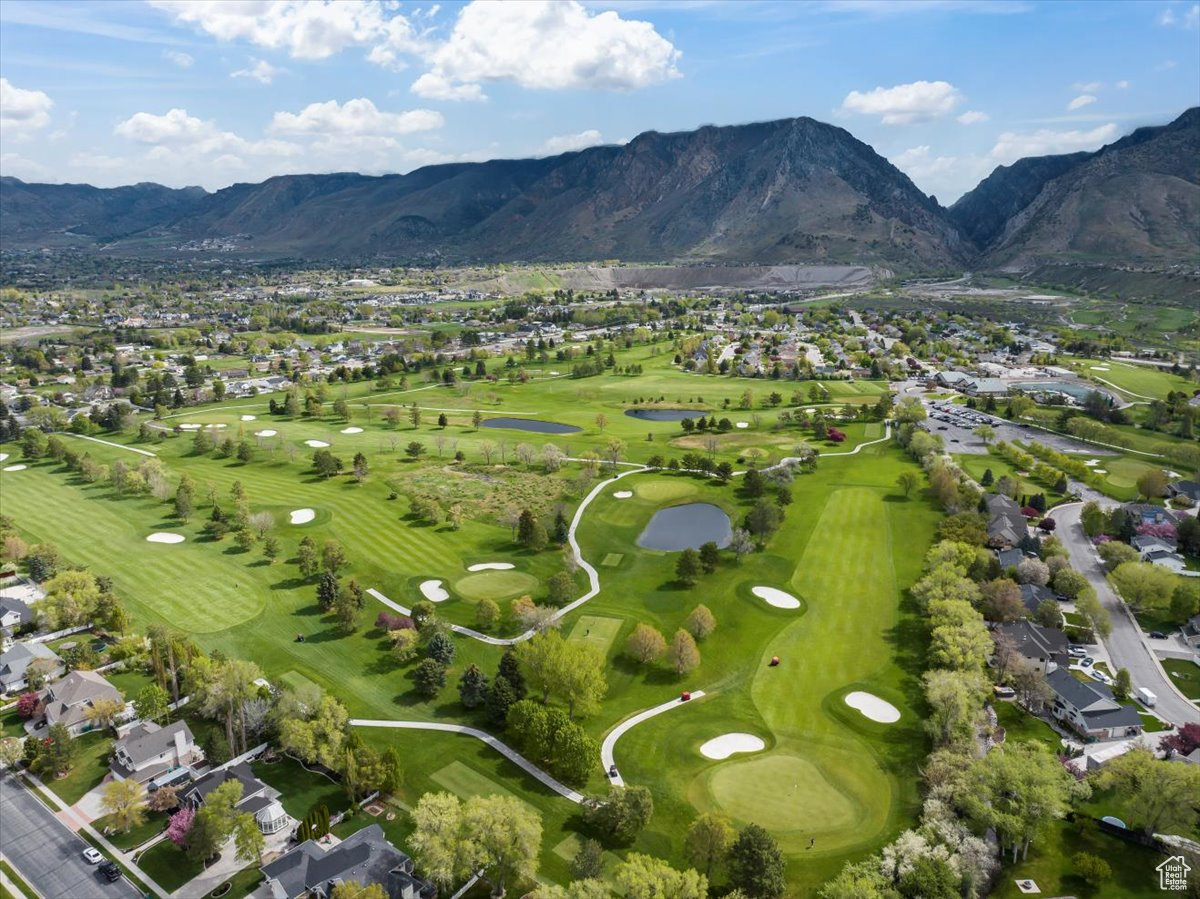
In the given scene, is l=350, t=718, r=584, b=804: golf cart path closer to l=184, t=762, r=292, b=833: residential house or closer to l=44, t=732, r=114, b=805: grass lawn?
l=184, t=762, r=292, b=833: residential house

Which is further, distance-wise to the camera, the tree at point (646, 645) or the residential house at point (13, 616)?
the residential house at point (13, 616)

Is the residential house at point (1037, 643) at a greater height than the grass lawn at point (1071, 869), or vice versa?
the residential house at point (1037, 643)

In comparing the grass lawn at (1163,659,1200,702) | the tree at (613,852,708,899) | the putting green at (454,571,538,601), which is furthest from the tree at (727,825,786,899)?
the grass lawn at (1163,659,1200,702)

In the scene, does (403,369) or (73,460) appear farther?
(403,369)

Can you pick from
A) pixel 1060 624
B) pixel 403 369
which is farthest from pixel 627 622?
pixel 403 369

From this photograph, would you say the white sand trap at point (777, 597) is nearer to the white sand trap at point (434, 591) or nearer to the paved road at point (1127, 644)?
the paved road at point (1127, 644)

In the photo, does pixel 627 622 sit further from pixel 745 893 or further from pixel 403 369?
pixel 403 369

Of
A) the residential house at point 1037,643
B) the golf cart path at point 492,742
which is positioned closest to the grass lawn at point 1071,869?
the residential house at point 1037,643
